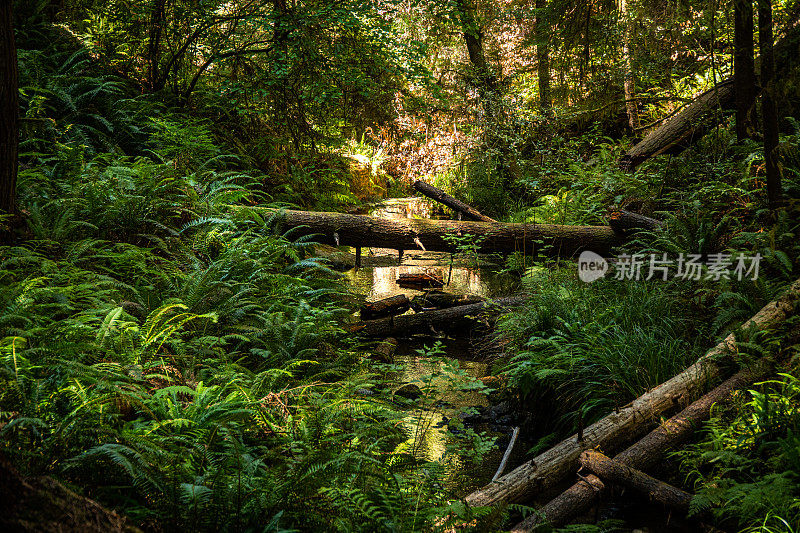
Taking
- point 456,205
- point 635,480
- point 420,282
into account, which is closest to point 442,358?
point 635,480

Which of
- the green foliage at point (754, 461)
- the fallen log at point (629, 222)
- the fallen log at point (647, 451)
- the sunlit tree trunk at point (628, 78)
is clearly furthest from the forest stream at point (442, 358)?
the sunlit tree trunk at point (628, 78)

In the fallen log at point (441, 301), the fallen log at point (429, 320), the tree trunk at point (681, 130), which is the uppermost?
the tree trunk at point (681, 130)

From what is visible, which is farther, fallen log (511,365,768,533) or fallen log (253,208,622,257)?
fallen log (253,208,622,257)

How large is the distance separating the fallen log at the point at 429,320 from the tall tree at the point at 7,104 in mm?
3781

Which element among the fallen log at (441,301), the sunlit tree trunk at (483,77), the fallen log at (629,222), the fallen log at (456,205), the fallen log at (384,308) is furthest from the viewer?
the sunlit tree trunk at (483,77)

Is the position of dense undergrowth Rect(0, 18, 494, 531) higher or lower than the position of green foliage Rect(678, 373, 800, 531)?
higher

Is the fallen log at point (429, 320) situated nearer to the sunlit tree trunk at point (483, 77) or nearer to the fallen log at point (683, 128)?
the fallen log at point (683, 128)

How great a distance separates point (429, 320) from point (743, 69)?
492 centimetres

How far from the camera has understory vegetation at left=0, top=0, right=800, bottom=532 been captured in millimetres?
2408

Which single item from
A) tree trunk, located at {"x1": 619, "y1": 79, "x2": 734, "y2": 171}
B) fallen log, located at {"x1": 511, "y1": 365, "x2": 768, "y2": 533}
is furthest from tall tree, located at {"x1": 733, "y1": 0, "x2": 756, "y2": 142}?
fallen log, located at {"x1": 511, "y1": 365, "x2": 768, "y2": 533}

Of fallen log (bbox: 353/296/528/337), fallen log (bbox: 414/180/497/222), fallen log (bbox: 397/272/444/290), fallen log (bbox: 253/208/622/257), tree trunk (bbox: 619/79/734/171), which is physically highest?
tree trunk (bbox: 619/79/734/171)

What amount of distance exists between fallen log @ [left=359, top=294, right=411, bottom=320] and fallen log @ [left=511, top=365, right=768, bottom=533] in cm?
404

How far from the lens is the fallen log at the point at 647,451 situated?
9.36 ft

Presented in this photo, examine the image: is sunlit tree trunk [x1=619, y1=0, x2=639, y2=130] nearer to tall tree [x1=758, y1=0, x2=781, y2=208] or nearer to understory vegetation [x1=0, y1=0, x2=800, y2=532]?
understory vegetation [x1=0, y1=0, x2=800, y2=532]
